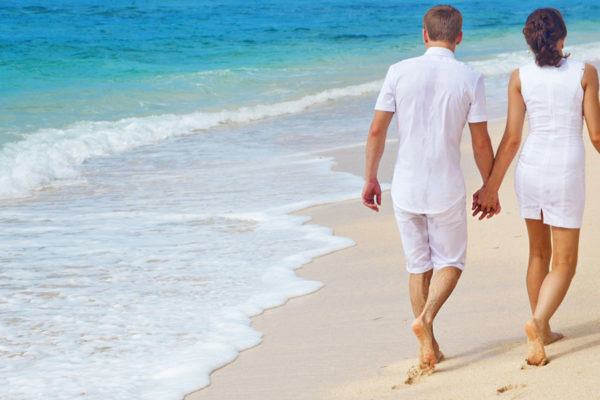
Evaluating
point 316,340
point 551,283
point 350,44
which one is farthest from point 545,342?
point 350,44

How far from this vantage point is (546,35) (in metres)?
3.28

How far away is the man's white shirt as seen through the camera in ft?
10.8

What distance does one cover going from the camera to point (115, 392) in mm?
3568

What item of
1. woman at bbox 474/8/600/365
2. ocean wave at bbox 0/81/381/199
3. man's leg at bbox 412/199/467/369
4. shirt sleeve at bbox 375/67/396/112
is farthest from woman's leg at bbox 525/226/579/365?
ocean wave at bbox 0/81/381/199

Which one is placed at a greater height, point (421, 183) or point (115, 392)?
point (421, 183)

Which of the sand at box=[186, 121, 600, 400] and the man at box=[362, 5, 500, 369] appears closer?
the sand at box=[186, 121, 600, 400]

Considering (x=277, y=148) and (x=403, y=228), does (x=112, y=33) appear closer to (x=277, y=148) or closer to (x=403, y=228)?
(x=277, y=148)

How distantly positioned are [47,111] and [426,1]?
50.8m

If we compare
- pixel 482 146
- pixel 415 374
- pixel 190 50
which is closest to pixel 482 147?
pixel 482 146

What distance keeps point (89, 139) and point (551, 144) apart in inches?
397

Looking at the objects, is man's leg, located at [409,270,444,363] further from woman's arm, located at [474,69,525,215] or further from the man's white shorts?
woman's arm, located at [474,69,525,215]

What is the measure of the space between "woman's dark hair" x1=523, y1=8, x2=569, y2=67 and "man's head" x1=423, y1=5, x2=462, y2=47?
299mm

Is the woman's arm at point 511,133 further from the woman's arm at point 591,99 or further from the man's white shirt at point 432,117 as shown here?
the woman's arm at point 591,99

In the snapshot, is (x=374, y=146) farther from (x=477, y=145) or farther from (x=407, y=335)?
(x=407, y=335)
